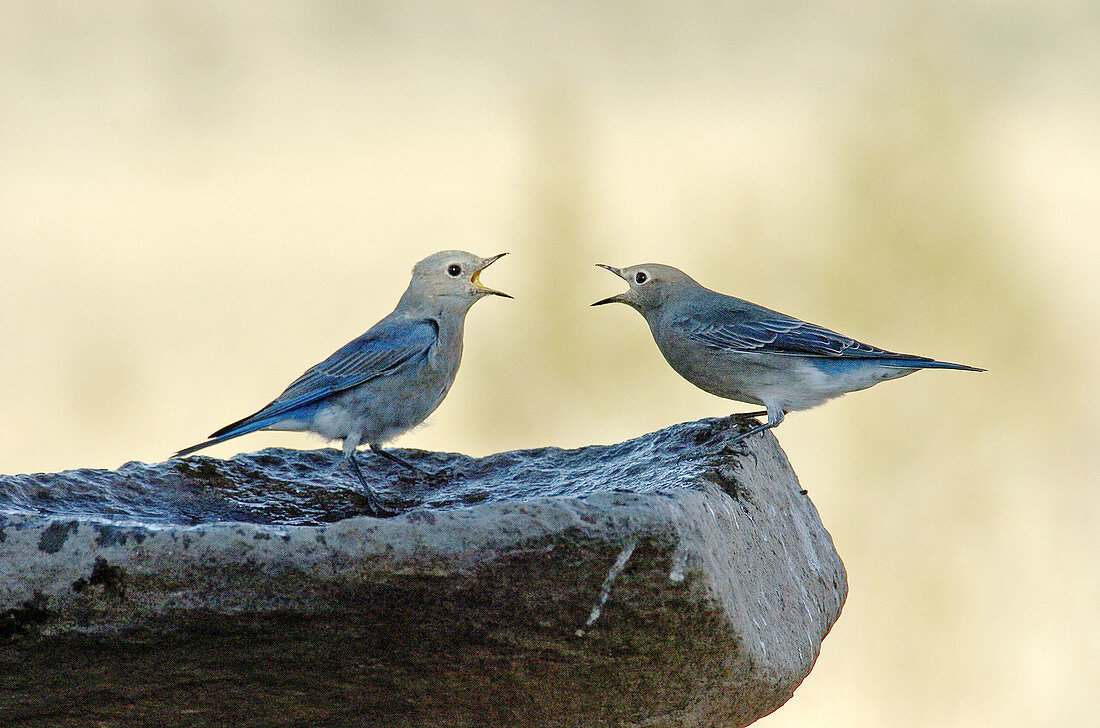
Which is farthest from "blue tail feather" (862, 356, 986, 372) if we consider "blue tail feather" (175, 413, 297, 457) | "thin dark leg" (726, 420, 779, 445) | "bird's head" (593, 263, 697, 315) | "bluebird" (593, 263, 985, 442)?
"blue tail feather" (175, 413, 297, 457)

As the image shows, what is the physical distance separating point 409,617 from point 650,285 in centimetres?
260

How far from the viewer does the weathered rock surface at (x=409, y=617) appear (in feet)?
9.29

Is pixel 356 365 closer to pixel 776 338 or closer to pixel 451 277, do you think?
pixel 451 277

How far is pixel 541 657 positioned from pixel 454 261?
2.32 meters

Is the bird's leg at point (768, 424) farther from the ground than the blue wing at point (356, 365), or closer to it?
closer to it

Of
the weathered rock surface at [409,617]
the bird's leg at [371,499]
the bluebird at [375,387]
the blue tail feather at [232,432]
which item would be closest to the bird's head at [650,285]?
the bluebird at [375,387]

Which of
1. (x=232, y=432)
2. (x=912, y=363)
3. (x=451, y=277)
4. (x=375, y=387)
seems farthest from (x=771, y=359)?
(x=232, y=432)

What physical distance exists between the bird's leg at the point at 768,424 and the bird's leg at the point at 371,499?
1.22m

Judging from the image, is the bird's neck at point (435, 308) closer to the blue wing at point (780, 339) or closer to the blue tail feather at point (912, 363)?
the blue wing at point (780, 339)

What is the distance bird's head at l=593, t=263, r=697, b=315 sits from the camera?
5.16 m

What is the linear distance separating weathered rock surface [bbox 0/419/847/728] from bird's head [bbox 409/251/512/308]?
1.78 metres

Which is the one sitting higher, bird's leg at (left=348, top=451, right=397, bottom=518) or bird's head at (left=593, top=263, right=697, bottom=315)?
bird's head at (left=593, top=263, right=697, bottom=315)

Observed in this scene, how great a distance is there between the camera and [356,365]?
15.3 feet

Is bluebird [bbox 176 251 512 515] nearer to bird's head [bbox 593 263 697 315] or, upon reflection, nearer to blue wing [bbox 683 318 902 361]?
bird's head [bbox 593 263 697 315]
